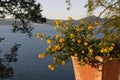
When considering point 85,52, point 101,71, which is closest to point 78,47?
point 85,52

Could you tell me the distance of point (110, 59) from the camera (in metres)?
4.99

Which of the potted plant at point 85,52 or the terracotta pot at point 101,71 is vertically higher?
the potted plant at point 85,52

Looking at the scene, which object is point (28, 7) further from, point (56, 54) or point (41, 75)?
point (41, 75)

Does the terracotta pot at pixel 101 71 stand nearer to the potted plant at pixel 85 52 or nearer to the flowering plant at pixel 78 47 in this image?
the potted plant at pixel 85 52

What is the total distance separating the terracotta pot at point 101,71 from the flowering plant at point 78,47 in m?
0.12

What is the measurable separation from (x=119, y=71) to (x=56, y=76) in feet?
182

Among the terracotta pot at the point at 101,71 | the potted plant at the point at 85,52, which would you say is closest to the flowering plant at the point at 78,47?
the potted plant at the point at 85,52

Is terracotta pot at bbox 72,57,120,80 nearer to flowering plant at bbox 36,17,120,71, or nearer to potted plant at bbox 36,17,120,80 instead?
potted plant at bbox 36,17,120,80

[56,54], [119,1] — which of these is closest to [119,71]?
[56,54]

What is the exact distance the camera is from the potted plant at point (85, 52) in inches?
197

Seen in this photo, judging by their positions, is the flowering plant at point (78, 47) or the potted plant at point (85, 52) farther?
the flowering plant at point (78, 47)

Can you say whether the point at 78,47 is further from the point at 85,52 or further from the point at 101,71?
the point at 101,71

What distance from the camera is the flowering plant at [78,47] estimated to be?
510 centimetres

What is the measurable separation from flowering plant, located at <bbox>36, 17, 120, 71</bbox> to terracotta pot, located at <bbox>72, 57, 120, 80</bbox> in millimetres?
117
